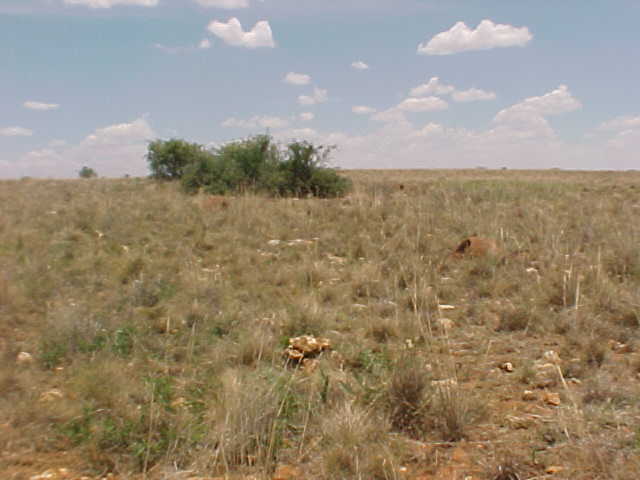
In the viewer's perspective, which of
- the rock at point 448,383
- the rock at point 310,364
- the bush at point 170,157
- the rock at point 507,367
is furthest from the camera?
the bush at point 170,157

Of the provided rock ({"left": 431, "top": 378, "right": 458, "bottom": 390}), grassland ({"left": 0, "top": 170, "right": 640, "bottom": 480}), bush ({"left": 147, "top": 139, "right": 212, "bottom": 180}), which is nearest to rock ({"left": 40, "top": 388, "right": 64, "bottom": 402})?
grassland ({"left": 0, "top": 170, "right": 640, "bottom": 480})

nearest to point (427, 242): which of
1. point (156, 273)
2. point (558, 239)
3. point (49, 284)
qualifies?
point (558, 239)

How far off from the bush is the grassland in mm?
14357

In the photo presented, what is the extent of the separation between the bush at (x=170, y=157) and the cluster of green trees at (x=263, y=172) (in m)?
4.60

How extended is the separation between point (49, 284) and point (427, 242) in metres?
5.21

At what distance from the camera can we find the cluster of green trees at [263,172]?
16.0m

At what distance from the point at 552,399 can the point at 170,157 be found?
70.4 ft

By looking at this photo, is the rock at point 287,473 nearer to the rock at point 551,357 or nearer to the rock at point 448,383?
the rock at point 448,383

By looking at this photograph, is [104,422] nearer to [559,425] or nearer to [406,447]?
[406,447]

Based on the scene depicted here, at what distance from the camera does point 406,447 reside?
3031mm

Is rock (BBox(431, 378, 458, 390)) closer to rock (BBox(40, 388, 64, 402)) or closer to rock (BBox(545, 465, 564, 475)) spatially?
rock (BBox(545, 465, 564, 475))

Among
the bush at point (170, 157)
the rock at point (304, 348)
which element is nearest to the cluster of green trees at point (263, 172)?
the bush at point (170, 157)

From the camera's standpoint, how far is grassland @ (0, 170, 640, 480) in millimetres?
2904

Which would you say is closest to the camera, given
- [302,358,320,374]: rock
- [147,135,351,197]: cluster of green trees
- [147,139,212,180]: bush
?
[302,358,320,374]: rock
